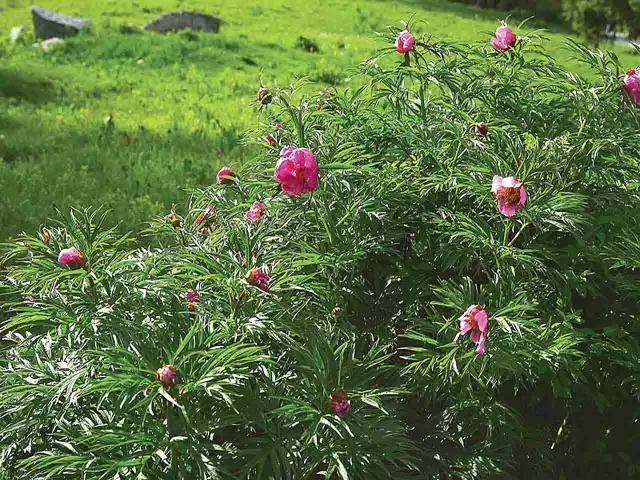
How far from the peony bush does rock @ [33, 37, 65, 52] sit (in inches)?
377

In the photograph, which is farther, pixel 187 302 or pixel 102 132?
pixel 102 132

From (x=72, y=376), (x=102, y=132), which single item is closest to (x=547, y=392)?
(x=72, y=376)

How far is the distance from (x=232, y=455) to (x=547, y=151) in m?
1.25

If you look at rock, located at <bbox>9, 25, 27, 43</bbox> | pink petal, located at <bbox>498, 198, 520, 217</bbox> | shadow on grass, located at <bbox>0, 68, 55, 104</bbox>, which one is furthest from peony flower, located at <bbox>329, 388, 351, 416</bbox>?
rock, located at <bbox>9, 25, 27, 43</bbox>

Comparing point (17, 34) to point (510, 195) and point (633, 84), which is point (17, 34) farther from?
point (510, 195)

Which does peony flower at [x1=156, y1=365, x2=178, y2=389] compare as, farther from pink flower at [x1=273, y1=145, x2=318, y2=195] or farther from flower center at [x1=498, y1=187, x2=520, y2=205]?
flower center at [x1=498, y1=187, x2=520, y2=205]

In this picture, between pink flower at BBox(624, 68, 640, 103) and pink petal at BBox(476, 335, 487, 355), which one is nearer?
pink petal at BBox(476, 335, 487, 355)

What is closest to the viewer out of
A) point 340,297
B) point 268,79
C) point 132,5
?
point 340,297

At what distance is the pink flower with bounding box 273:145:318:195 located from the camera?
6.46ft

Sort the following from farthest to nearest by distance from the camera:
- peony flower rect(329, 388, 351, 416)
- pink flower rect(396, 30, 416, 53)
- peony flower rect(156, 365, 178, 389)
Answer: pink flower rect(396, 30, 416, 53) → peony flower rect(329, 388, 351, 416) → peony flower rect(156, 365, 178, 389)

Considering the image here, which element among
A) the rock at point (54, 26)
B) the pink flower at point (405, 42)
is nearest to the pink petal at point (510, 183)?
the pink flower at point (405, 42)

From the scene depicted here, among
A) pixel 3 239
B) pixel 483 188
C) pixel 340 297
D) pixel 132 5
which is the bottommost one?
pixel 132 5

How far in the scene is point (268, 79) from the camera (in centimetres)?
1054

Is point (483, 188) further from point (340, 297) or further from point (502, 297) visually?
point (340, 297)
